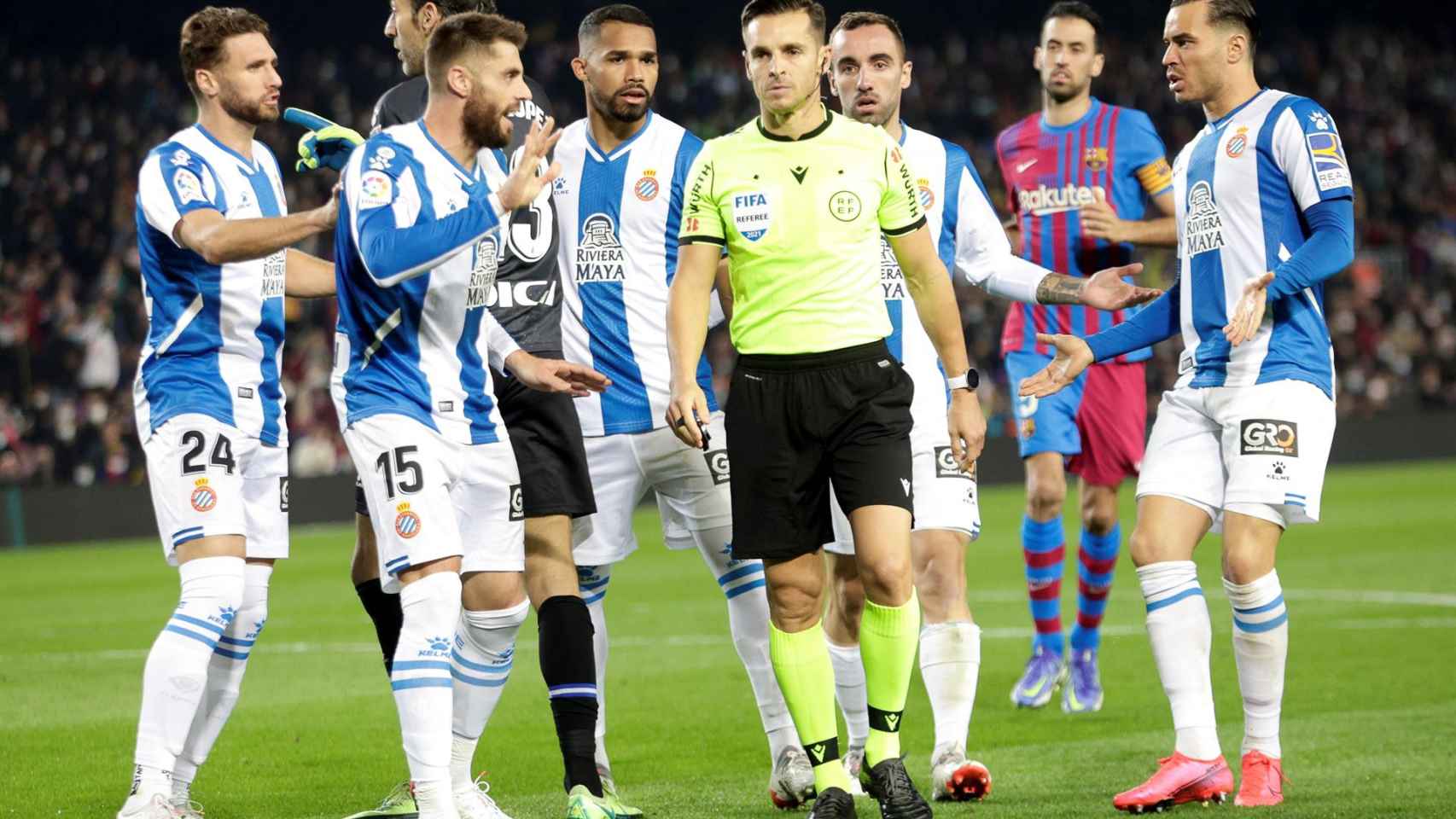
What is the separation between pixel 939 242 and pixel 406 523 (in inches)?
99.8

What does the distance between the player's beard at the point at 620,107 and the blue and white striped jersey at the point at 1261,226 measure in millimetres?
1926

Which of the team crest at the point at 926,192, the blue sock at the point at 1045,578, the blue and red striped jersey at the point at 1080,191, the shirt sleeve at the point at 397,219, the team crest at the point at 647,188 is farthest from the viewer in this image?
the blue and red striped jersey at the point at 1080,191

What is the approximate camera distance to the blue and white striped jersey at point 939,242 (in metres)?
6.34

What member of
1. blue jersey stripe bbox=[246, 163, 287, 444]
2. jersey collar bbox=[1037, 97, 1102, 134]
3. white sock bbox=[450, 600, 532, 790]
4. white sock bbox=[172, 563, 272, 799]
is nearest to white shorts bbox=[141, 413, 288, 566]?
blue jersey stripe bbox=[246, 163, 287, 444]

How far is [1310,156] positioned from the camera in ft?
18.2

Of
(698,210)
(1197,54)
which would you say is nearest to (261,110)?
(698,210)

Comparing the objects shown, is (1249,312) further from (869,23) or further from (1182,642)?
(869,23)

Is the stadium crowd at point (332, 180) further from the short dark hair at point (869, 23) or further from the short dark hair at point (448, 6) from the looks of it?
the short dark hair at point (869, 23)

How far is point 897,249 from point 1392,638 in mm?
5556

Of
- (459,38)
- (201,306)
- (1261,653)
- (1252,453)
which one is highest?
(459,38)

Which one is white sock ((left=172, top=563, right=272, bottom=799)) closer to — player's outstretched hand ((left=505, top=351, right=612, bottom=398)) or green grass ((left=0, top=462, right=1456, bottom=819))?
green grass ((left=0, top=462, right=1456, bottom=819))

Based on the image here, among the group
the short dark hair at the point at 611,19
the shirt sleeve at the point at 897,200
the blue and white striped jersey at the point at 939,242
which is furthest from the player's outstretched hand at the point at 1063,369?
the short dark hair at the point at 611,19

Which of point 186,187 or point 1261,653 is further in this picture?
point 1261,653

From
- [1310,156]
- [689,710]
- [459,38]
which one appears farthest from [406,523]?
[689,710]
